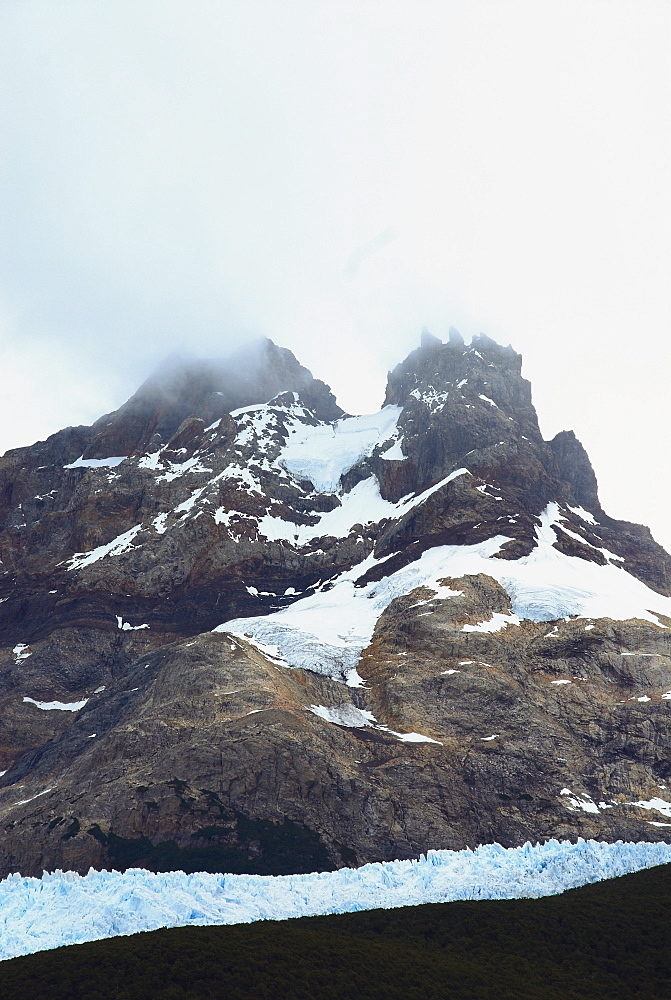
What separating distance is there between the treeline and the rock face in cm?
2620

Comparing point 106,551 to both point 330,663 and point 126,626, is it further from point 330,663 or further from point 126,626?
point 330,663

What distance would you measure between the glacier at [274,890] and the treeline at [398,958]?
7.49 m

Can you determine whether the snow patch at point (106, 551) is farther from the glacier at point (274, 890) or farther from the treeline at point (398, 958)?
the treeline at point (398, 958)

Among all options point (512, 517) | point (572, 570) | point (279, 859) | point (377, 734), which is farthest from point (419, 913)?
point (512, 517)

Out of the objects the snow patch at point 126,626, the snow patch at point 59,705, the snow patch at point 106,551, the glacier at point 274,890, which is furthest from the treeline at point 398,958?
the snow patch at point 106,551

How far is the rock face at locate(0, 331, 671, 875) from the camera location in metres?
80.1

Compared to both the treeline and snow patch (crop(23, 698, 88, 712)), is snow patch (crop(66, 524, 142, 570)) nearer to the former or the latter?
snow patch (crop(23, 698, 88, 712))

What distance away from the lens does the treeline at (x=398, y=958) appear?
38.2 metres

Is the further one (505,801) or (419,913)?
(505,801)

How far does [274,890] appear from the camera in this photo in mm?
62531

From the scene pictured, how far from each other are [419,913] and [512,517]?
103471 millimetres

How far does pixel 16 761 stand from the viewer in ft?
372

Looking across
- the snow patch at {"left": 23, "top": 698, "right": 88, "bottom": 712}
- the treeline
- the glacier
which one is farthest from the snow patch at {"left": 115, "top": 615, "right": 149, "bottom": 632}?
the treeline

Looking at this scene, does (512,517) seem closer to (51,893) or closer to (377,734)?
(377,734)
